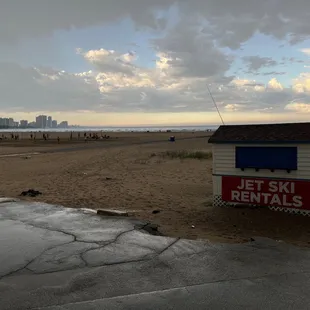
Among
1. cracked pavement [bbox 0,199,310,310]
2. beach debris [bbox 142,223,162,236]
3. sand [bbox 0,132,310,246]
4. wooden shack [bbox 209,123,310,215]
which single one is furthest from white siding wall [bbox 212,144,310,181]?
beach debris [bbox 142,223,162,236]

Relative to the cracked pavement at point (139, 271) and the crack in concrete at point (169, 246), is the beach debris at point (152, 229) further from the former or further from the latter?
the crack in concrete at point (169, 246)

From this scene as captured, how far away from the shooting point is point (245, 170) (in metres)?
9.23

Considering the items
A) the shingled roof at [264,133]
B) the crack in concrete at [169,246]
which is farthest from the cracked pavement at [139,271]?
the shingled roof at [264,133]

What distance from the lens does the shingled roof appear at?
8508 mm

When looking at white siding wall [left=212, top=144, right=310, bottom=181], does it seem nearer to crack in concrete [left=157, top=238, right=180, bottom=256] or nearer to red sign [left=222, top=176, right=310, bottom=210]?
red sign [left=222, top=176, right=310, bottom=210]

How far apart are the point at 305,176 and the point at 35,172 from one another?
50.1 feet

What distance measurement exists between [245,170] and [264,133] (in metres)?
1.05

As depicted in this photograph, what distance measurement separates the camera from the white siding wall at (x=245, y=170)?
8375 millimetres

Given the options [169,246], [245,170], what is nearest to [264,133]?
[245,170]

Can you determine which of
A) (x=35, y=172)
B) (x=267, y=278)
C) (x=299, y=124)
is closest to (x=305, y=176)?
(x=299, y=124)

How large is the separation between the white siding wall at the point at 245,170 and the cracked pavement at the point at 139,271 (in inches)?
96.0

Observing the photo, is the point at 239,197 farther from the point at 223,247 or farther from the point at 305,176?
the point at 223,247

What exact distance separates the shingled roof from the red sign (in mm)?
985

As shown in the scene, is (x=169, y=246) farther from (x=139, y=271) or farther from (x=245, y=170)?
(x=245, y=170)
